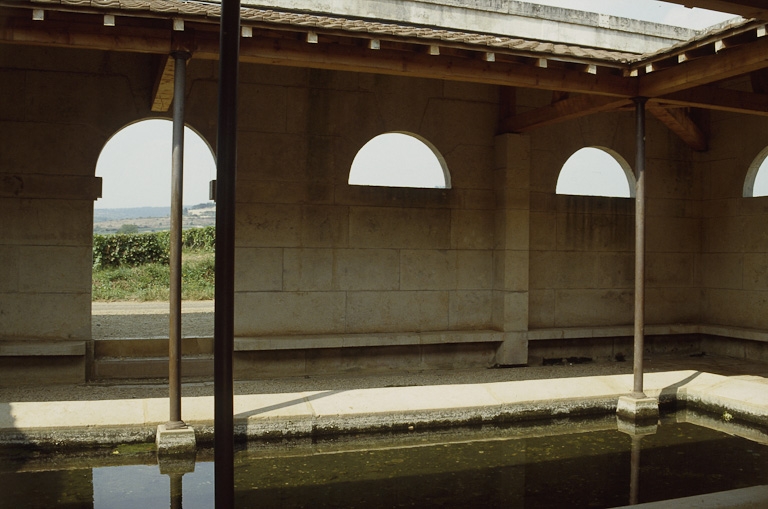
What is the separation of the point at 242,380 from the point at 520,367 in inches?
153

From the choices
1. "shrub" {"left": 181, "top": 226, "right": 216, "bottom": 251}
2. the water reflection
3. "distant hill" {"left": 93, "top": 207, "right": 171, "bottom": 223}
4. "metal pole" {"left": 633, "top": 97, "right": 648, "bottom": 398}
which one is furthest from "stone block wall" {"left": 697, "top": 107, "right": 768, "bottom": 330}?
"distant hill" {"left": 93, "top": 207, "right": 171, "bottom": 223}

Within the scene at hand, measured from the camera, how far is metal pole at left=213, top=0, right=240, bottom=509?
97.5 inches

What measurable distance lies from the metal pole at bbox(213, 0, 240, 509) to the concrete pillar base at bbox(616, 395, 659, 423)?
6099 millimetres

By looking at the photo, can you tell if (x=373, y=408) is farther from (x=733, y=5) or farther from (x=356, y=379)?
(x=733, y=5)

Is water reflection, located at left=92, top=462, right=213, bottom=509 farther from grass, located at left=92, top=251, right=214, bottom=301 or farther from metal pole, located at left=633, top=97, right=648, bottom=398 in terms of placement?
grass, located at left=92, top=251, right=214, bottom=301

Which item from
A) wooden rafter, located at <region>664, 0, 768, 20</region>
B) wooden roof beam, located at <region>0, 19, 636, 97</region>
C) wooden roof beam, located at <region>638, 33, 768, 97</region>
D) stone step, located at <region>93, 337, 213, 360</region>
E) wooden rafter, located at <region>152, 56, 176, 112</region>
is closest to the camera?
wooden rafter, located at <region>664, 0, 768, 20</region>

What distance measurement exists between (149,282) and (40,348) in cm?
1355

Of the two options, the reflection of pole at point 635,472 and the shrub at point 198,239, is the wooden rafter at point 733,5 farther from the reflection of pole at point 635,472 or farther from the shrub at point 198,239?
the shrub at point 198,239

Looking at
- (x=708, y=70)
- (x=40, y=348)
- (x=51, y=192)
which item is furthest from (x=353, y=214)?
(x=708, y=70)

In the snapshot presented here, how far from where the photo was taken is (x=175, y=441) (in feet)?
19.8

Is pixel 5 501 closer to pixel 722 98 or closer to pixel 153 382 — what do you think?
pixel 153 382

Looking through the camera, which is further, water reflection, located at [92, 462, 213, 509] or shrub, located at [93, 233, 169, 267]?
shrub, located at [93, 233, 169, 267]

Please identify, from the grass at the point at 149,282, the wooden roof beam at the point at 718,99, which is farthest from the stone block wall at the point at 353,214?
the grass at the point at 149,282

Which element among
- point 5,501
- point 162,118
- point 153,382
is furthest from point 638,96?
point 5,501
